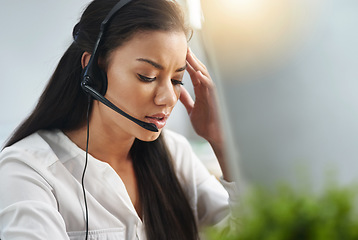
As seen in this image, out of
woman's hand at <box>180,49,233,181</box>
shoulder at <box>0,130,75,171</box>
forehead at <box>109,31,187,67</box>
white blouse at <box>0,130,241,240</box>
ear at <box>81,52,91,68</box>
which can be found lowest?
white blouse at <box>0,130,241,240</box>

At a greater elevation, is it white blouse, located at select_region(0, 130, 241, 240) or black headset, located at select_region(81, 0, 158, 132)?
black headset, located at select_region(81, 0, 158, 132)

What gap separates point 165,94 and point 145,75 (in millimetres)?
63

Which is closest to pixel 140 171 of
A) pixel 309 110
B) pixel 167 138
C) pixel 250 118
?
pixel 167 138

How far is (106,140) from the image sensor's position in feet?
3.45

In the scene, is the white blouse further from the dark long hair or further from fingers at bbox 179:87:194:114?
fingers at bbox 179:87:194:114

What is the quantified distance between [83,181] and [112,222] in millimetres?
119

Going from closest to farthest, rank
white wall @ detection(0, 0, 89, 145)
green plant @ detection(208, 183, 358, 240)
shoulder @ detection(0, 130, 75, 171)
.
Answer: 1. green plant @ detection(208, 183, 358, 240)
2. shoulder @ detection(0, 130, 75, 171)
3. white wall @ detection(0, 0, 89, 145)

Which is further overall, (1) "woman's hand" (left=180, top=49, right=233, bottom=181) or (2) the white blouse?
(1) "woman's hand" (left=180, top=49, right=233, bottom=181)

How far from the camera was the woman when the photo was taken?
2.90 ft

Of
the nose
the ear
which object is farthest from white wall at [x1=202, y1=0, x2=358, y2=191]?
the ear

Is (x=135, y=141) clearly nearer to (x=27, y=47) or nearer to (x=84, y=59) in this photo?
(x=84, y=59)

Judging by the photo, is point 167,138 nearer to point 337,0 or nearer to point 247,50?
point 247,50

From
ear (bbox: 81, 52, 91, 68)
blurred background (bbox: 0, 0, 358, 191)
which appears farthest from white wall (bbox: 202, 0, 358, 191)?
ear (bbox: 81, 52, 91, 68)

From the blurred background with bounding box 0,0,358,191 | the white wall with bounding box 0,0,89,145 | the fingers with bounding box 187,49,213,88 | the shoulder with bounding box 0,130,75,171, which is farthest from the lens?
the white wall with bounding box 0,0,89,145
